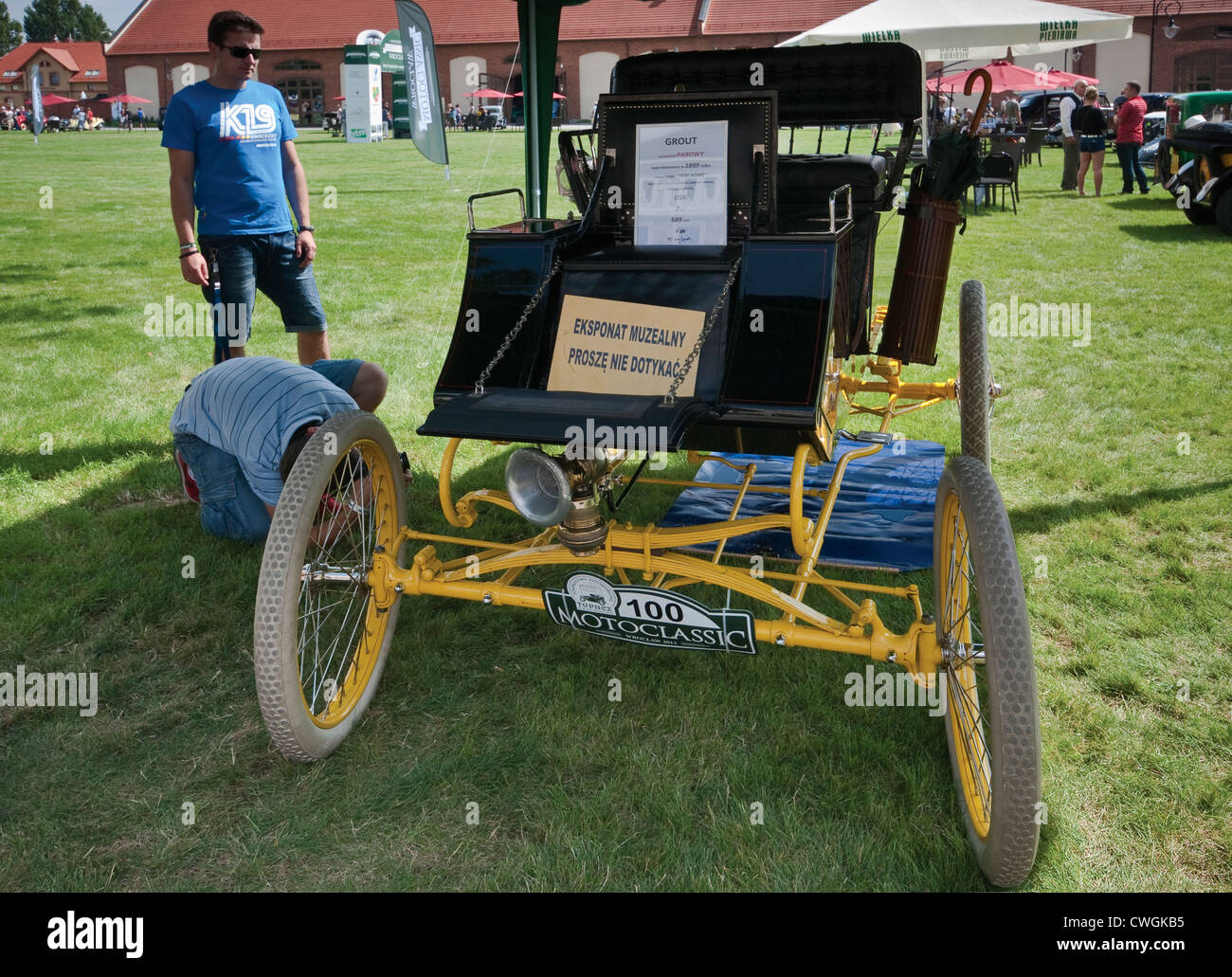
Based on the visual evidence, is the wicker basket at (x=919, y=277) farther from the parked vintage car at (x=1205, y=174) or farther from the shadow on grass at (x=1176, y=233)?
the parked vintage car at (x=1205, y=174)

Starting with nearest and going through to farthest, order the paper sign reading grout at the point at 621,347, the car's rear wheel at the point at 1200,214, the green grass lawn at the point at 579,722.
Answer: the green grass lawn at the point at 579,722, the paper sign reading grout at the point at 621,347, the car's rear wheel at the point at 1200,214

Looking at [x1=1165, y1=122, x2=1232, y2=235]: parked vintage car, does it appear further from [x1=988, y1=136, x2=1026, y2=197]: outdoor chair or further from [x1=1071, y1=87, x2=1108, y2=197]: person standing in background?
[x1=988, y1=136, x2=1026, y2=197]: outdoor chair

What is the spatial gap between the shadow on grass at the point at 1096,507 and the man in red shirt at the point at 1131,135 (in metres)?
14.3

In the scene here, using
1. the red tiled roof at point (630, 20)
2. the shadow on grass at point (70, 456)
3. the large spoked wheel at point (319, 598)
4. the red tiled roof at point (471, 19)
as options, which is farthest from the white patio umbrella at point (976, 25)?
the red tiled roof at point (630, 20)

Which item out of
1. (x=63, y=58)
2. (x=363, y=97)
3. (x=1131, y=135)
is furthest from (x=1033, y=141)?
(x=63, y=58)

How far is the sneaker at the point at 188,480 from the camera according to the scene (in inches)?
185

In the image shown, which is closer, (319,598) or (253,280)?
(319,598)

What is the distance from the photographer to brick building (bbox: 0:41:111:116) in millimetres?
88375

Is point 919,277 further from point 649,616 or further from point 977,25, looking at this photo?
point 977,25

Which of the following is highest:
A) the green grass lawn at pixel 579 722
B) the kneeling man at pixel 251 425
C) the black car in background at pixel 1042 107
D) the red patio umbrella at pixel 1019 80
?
the black car in background at pixel 1042 107

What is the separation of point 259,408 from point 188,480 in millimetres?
1115

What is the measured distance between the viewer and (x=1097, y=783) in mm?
3023

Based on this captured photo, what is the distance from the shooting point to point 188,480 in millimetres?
4848

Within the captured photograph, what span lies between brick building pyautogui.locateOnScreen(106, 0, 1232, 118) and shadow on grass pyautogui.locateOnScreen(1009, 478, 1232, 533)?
143 feet
